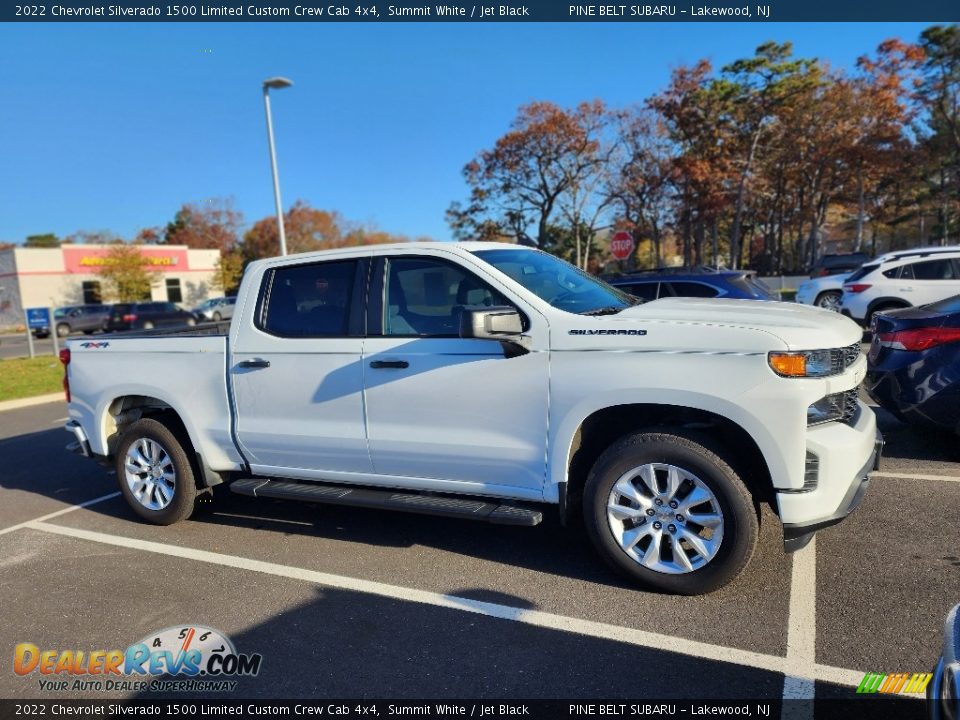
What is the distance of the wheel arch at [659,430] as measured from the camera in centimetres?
338

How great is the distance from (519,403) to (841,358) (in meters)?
1.66

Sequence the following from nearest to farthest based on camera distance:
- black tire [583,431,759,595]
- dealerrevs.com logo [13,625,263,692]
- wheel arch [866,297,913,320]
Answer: dealerrevs.com logo [13,625,263,692] < black tire [583,431,759,595] < wheel arch [866,297,913,320]

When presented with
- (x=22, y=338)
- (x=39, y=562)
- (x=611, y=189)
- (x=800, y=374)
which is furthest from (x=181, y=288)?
(x=800, y=374)

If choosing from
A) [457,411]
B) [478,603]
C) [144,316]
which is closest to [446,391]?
[457,411]

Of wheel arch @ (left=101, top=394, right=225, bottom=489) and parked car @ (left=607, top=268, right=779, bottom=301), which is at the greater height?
parked car @ (left=607, top=268, right=779, bottom=301)

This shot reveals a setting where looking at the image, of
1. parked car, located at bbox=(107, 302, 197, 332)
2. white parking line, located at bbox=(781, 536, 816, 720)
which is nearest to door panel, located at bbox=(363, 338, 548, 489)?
white parking line, located at bbox=(781, 536, 816, 720)

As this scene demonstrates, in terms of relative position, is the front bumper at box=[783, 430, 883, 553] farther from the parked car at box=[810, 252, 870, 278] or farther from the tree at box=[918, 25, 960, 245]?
the tree at box=[918, 25, 960, 245]

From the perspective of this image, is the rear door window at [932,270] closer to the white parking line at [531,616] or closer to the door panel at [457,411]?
the white parking line at [531,616]

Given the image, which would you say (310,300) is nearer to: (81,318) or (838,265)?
(838,265)

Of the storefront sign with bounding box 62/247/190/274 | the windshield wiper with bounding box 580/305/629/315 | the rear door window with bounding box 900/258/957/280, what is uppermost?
the storefront sign with bounding box 62/247/190/274

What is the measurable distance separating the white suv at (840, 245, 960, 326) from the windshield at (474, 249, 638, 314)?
1005 cm

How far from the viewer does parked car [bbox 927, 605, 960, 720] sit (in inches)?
67.0

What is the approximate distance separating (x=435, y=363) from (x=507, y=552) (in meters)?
1.30

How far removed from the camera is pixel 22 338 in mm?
35156
